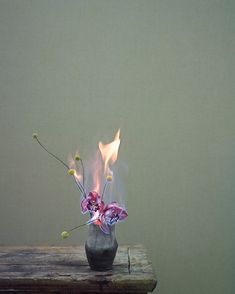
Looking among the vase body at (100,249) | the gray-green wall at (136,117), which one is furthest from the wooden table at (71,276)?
the gray-green wall at (136,117)

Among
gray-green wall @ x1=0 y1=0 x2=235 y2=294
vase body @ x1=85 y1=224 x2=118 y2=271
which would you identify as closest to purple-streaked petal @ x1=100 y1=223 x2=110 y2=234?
vase body @ x1=85 y1=224 x2=118 y2=271

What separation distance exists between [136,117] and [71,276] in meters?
1.26

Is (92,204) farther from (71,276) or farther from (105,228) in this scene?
(71,276)

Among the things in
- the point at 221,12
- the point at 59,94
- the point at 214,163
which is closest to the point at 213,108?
the point at 214,163

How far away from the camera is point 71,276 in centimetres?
142

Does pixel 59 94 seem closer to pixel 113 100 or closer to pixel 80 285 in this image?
pixel 113 100

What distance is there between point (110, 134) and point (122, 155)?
147 mm

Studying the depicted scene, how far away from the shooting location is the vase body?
150 centimetres

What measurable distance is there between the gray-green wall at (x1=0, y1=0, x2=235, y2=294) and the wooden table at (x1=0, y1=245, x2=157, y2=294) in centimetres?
79

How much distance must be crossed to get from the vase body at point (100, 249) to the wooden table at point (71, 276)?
1.2 inches

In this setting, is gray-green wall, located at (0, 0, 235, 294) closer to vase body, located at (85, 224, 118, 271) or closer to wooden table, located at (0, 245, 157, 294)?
wooden table, located at (0, 245, 157, 294)

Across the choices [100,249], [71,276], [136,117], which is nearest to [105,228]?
[100,249]

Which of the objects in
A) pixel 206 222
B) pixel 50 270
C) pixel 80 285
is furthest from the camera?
pixel 206 222

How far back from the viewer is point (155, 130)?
8.11 feet
